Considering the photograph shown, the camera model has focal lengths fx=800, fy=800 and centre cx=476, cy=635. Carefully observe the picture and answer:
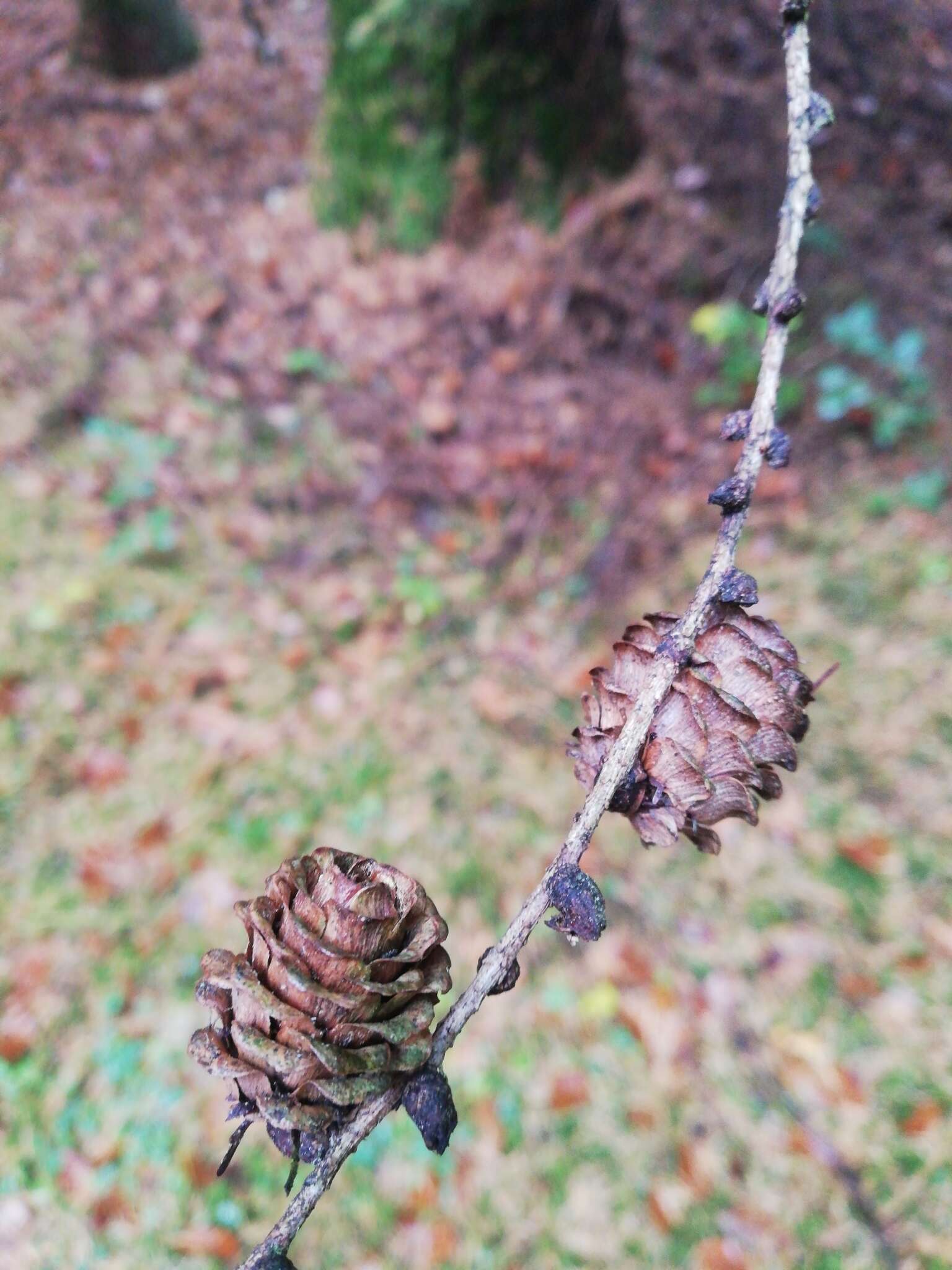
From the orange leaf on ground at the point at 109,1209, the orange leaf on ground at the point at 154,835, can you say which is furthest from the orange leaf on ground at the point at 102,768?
the orange leaf on ground at the point at 109,1209

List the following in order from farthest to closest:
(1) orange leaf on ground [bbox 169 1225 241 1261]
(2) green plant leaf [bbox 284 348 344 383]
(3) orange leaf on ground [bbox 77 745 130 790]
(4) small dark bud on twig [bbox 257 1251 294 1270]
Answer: (2) green plant leaf [bbox 284 348 344 383], (3) orange leaf on ground [bbox 77 745 130 790], (1) orange leaf on ground [bbox 169 1225 241 1261], (4) small dark bud on twig [bbox 257 1251 294 1270]

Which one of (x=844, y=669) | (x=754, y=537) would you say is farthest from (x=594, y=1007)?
(x=754, y=537)

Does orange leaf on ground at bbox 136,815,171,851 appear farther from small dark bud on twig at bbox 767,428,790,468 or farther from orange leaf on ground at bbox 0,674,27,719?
small dark bud on twig at bbox 767,428,790,468

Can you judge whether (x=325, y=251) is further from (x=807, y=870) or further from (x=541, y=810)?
(x=807, y=870)

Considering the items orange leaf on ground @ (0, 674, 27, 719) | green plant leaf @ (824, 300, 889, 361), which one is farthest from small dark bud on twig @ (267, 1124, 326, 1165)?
green plant leaf @ (824, 300, 889, 361)

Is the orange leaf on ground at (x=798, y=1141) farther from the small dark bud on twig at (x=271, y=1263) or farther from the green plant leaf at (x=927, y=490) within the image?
the small dark bud on twig at (x=271, y=1263)

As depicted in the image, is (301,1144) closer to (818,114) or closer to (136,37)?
(818,114)

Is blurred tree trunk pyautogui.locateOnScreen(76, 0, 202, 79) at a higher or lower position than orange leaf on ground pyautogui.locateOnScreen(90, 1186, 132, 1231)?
higher
